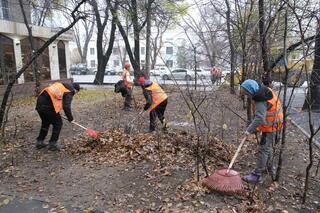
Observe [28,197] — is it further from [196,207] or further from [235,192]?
[235,192]

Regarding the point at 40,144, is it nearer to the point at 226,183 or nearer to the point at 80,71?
the point at 226,183

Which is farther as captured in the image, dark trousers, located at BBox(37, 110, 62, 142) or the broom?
dark trousers, located at BBox(37, 110, 62, 142)

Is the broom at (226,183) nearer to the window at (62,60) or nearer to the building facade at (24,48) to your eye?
the building facade at (24,48)

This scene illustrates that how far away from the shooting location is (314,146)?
252 inches

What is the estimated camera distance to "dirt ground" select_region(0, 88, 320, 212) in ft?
12.3

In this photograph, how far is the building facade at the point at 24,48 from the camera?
1552 cm

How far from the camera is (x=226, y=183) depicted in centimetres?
375

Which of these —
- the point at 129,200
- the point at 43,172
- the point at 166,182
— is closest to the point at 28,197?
the point at 43,172

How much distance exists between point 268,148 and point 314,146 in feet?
8.85

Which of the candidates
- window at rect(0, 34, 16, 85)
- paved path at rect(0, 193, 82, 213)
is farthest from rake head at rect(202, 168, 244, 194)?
window at rect(0, 34, 16, 85)

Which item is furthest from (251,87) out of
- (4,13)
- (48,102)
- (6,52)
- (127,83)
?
(4,13)

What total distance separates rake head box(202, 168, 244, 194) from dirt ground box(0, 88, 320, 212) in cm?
10

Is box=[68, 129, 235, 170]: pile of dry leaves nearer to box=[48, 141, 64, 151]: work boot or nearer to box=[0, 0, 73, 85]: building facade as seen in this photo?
box=[48, 141, 64, 151]: work boot

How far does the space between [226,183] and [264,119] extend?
1.04 m
